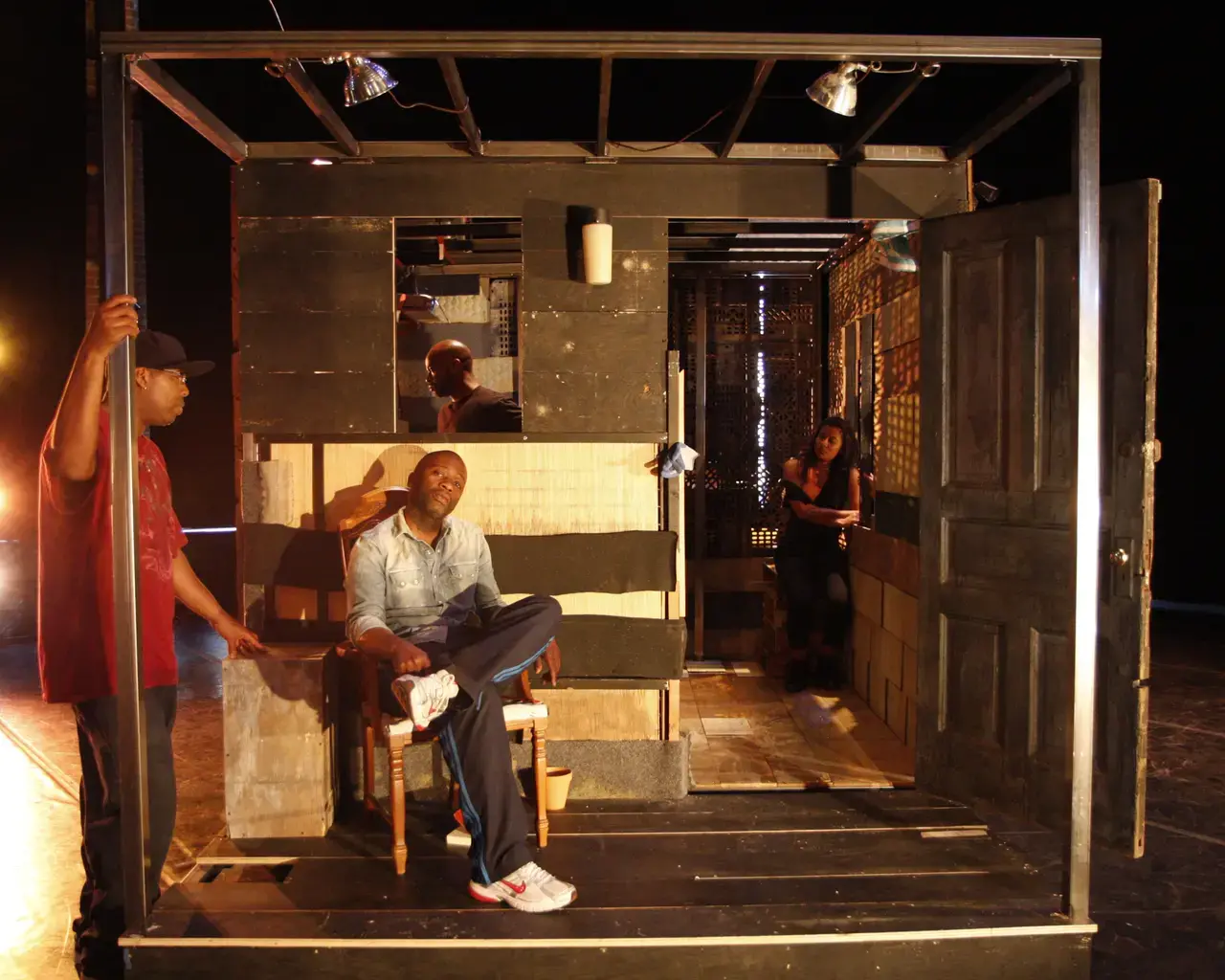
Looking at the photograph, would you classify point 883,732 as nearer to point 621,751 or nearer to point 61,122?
point 621,751

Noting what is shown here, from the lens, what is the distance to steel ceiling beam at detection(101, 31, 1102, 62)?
2.83m

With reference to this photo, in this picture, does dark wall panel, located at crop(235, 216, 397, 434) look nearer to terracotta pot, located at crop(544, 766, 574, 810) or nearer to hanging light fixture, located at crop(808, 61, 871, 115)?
terracotta pot, located at crop(544, 766, 574, 810)

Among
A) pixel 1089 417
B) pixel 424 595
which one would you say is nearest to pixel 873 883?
pixel 1089 417

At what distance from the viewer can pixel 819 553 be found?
235 inches

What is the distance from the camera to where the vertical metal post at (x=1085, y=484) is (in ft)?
9.52

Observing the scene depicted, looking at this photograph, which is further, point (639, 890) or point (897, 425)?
point (897, 425)

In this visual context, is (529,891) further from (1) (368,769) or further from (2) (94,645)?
(2) (94,645)

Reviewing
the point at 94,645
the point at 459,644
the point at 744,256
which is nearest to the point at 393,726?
the point at 459,644

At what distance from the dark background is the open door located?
3.95m

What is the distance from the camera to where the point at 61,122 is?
9.03 m

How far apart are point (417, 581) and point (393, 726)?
59 cm

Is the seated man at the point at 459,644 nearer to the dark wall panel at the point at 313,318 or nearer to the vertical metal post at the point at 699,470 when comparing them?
the dark wall panel at the point at 313,318

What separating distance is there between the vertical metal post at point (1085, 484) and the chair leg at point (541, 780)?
6.14 ft

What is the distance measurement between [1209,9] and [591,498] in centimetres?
729
